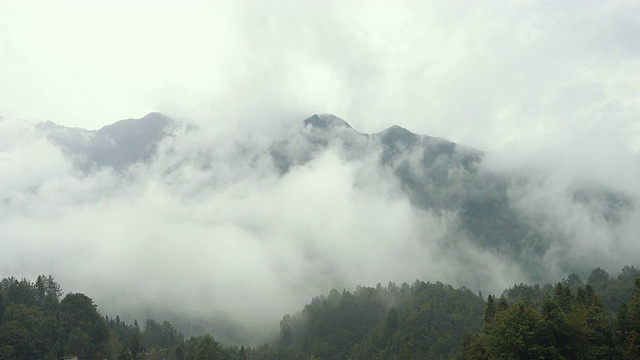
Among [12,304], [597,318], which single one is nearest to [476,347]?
[597,318]

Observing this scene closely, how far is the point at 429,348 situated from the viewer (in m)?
189

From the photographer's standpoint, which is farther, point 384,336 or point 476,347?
point 384,336

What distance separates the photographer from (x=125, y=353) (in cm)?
11756

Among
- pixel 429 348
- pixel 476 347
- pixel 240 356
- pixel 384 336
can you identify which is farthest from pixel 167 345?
pixel 476 347

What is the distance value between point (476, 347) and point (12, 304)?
109470 mm

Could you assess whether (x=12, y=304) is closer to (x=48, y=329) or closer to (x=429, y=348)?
(x=48, y=329)

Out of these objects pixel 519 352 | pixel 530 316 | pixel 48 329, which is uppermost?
pixel 48 329

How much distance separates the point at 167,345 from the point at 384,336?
78144 millimetres

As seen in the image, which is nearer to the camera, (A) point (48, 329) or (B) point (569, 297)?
(B) point (569, 297)

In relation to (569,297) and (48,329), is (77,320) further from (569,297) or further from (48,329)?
(569,297)

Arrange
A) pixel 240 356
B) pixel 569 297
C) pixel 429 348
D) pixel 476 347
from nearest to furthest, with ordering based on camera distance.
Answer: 1. pixel 476 347
2. pixel 569 297
3. pixel 240 356
4. pixel 429 348

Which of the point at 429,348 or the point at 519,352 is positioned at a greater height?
the point at 429,348

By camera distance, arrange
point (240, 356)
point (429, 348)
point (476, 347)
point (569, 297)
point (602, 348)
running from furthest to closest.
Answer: point (429, 348) < point (240, 356) < point (569, 297) < point (476, 347) < point (602, 348)

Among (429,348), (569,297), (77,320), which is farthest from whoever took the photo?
(429,348)
